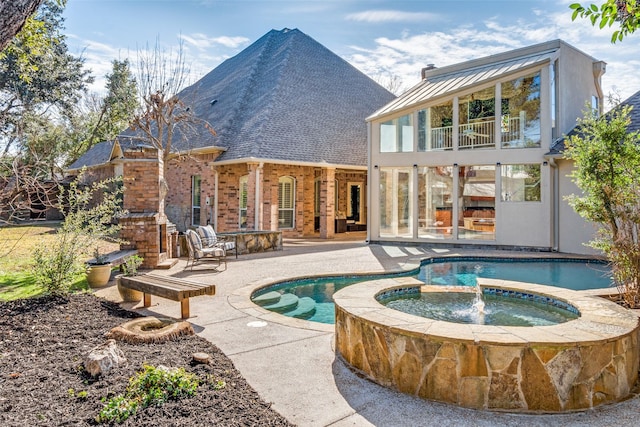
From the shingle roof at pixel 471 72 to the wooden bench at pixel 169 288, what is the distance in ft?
35.1

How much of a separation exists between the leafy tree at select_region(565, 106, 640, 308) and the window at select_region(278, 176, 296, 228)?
12.5 metres

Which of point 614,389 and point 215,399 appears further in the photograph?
point 614,389

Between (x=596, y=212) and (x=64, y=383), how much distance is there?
706 cm

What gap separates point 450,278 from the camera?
31.4ft

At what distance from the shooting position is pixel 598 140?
20.0 feet

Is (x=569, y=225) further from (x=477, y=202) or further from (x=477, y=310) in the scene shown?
(x=477, y=310)

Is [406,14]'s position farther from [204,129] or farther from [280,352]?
[280,352]

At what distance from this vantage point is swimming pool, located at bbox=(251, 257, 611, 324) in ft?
23.7

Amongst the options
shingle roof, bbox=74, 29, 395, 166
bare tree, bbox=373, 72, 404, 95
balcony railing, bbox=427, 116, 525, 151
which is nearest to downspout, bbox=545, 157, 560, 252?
balcony railing, bbox=427, 116, 525, 151

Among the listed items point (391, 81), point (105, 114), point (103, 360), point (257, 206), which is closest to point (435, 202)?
point (257, 206)

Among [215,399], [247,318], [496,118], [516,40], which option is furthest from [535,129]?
[215,399]

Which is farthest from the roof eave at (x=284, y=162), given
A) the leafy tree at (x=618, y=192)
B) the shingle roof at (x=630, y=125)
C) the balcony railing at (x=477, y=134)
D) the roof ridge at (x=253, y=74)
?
the leafy tree at (x=618, y=192)

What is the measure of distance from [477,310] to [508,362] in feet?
9.30

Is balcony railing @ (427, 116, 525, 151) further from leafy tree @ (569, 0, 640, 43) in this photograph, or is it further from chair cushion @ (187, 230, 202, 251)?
leafy tree @ (569, 0, 640, 43)
